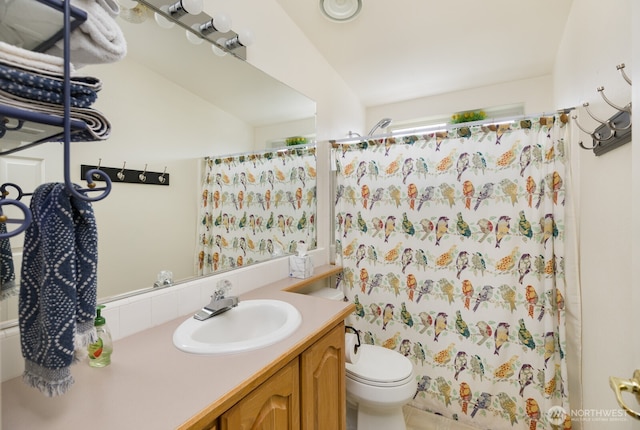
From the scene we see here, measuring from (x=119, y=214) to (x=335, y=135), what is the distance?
1.72 metres

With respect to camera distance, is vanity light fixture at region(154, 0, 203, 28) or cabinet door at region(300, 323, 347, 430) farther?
vanity light fixture at region(154, 0, 203, 28)

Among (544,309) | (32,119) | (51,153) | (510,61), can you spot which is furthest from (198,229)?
(510,61)

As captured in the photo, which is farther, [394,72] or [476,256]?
[394,72]

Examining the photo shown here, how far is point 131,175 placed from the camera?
1086 mm

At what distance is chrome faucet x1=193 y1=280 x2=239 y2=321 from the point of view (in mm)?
1146

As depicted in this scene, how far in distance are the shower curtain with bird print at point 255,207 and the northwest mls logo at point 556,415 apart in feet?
5.44

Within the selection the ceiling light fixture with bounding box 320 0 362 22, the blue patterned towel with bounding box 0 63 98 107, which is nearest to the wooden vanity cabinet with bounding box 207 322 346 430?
the blue patterned towel with bounding box 0 63 98 107

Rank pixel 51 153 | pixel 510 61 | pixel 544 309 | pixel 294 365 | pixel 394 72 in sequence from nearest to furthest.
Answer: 1. pixel 51 153
2. pixel 294 365
3. pixel 544 309
4. pixel 510 61
5. pixel 394 72

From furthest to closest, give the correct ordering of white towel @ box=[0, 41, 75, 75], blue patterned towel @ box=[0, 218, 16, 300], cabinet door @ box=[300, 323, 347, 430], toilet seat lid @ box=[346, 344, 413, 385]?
toilet seat lid @ box=[346, 344, 413, 385] < cabinet door @ box=[300, 323, 347, 430] < blue patterned towel @ box=[0, 218, 16, 300] < white towel @ box=[0, 41, 75, 75]

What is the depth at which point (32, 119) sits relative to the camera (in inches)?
19.6

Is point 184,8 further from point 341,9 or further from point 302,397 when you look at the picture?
point 302,397

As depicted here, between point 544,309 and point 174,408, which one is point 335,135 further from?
point 174,408

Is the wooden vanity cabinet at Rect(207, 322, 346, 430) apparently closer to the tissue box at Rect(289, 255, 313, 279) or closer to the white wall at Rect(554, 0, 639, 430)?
the tissue box at Rect(289, 255, 313, 279)

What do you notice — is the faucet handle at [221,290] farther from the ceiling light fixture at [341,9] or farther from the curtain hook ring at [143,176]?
the ceiling light fixture at [341,9]
